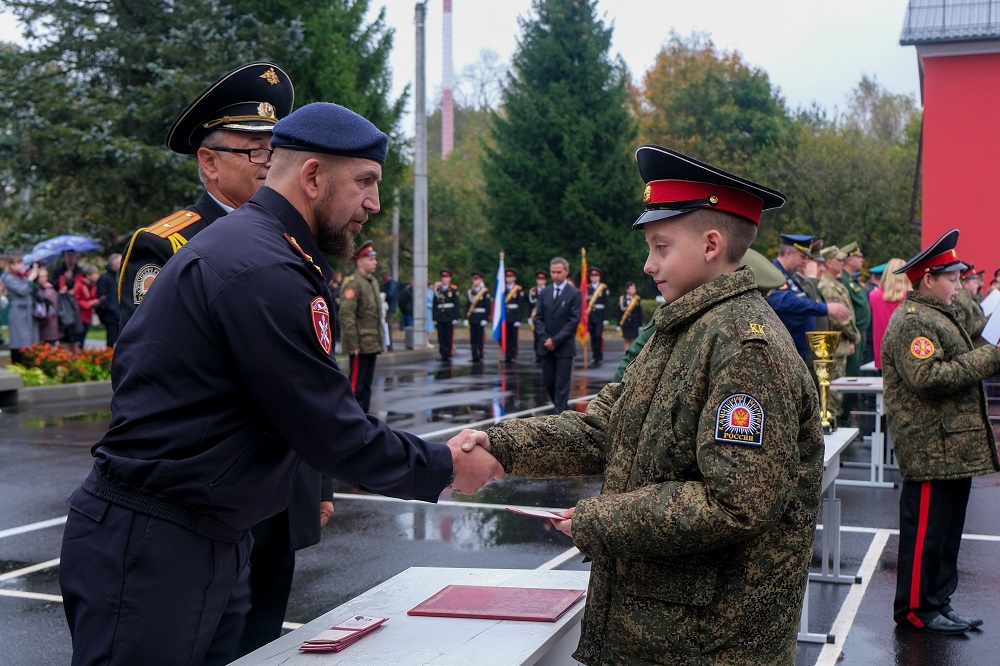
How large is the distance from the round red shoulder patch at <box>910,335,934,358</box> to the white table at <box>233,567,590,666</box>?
9.43 ft

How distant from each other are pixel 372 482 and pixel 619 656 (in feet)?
2.52

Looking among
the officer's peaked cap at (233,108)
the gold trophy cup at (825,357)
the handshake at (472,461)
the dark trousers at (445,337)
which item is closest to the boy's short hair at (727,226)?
the handshake at (472,461)

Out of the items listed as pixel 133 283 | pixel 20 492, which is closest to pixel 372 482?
pixel 133 283

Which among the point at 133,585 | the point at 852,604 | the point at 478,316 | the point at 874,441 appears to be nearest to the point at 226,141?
the point at 133,585

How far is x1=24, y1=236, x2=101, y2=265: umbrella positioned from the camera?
21172 mm

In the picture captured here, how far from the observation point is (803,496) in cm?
258

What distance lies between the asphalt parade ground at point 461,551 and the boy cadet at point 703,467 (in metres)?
2.94

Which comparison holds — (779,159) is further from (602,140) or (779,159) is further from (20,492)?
(20,492)

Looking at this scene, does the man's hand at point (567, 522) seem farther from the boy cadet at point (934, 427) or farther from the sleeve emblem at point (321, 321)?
the boy cadet at point (934, 427)

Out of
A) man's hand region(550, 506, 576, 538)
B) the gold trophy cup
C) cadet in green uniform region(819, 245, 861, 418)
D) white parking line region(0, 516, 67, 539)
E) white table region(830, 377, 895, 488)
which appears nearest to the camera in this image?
man's hand region(550, 506, 576, 538)

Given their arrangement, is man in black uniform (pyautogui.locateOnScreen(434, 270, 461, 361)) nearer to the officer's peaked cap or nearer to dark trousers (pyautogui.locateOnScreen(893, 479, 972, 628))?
dark trousers (pyautogui.locateOnScreen(893, 479, 972, 628))

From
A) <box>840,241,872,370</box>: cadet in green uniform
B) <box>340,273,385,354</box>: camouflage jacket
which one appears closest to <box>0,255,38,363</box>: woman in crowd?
<box>340,273,385,354</box>: camouflage jacket

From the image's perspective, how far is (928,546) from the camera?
5.53 meters

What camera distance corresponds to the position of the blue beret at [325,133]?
2.81m
